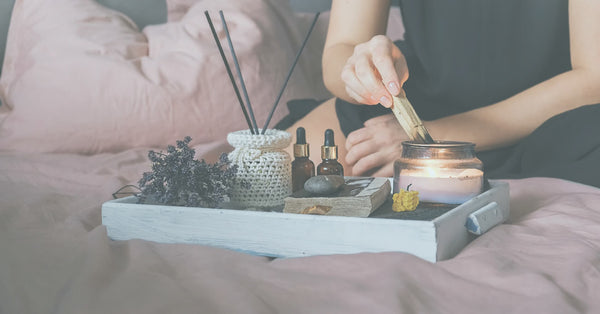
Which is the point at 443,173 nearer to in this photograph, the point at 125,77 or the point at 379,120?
the point at 379,120

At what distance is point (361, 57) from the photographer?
85 centimetres

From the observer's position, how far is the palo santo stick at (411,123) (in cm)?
77

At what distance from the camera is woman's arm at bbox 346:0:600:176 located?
1.10m

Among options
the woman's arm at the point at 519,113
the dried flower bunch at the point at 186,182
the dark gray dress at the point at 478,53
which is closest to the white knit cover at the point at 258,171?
the dried flower bunch at the point at 186,182

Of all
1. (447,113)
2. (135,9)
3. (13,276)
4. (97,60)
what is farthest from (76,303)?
(135,9)

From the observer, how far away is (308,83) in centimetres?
179

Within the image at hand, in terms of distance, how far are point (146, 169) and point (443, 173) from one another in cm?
75

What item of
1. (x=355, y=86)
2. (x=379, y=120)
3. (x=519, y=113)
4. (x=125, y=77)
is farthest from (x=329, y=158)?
(x=125, y=77)

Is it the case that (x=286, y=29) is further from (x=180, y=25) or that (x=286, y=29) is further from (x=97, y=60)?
(x=97, y=60)

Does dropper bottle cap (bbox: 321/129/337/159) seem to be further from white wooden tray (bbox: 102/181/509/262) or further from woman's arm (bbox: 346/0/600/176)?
woman's arm (bbox: 346/0/600/176)

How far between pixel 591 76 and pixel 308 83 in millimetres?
874

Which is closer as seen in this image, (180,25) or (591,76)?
(591,76)

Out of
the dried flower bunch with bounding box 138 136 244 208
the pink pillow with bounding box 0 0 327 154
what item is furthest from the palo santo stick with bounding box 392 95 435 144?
the pink pillow with bounding box 0 0 327 154

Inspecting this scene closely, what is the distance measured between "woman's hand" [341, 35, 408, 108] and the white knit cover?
0.52 feet
